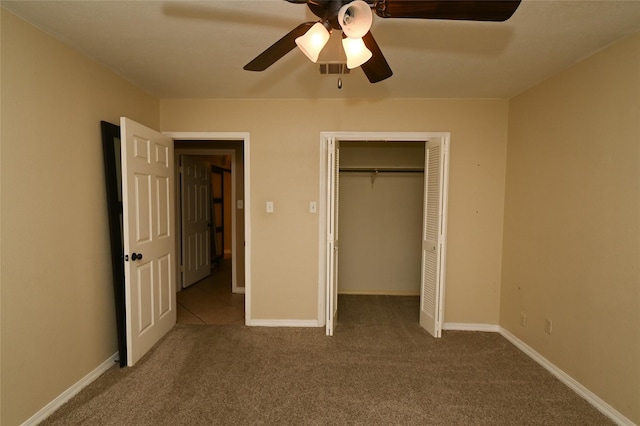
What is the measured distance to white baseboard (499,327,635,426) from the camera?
1770 mm

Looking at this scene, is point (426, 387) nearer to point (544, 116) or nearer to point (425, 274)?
point (425, 274)

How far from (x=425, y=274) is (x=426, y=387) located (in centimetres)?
116

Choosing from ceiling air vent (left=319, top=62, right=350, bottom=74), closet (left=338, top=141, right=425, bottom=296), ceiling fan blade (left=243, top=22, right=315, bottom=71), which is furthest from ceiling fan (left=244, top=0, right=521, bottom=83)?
closet (left=338, top=141, right=425, bottom=296)

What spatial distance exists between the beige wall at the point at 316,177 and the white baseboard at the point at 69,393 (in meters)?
1.25

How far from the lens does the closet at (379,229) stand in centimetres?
398

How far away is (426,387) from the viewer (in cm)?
206

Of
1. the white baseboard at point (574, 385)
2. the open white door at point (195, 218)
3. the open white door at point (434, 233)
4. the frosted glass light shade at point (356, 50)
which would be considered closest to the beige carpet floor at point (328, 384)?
the white baseboard at point (574, 385)

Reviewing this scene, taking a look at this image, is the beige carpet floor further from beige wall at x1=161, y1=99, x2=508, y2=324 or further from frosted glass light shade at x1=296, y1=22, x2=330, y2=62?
frosted glass light shade at x1=296, y1=22, x2=330, y2=62

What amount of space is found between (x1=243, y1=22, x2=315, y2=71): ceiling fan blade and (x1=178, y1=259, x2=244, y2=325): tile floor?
2.61 m

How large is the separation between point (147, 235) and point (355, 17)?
2347 mm

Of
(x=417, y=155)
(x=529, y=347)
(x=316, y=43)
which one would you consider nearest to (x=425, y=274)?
(x=529, y=347)

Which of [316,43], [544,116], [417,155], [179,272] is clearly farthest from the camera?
[179,272]

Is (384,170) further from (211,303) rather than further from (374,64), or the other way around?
(211,303)

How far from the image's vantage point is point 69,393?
1.92 meters
